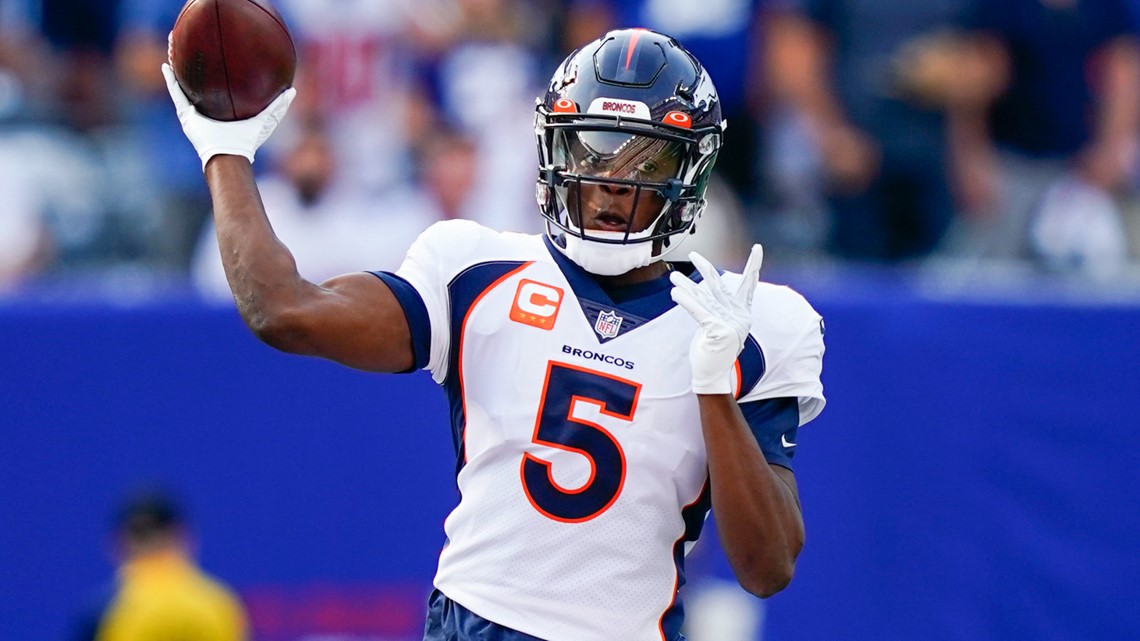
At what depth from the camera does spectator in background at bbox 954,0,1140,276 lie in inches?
306

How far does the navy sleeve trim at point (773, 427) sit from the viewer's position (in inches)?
126

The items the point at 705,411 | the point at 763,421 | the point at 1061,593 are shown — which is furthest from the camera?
the point at 1061,593

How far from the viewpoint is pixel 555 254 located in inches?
131

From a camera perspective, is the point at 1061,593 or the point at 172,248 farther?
the point at 172,248

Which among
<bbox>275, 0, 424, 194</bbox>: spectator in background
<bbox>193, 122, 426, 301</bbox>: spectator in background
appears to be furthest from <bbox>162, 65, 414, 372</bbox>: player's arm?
<bbox>275, 0, 424, 194</bbox>: spectator in background

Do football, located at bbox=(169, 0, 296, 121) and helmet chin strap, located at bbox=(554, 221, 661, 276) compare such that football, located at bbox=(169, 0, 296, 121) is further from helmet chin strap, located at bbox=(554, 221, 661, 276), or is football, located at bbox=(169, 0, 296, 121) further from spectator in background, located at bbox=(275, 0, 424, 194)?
spectator in background, located at bbox=(275, 0, 424, 194)

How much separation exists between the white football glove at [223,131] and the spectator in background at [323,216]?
171 inches

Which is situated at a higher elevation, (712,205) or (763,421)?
(763,421)

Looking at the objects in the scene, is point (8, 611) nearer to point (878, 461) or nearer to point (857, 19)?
point (878, 461)

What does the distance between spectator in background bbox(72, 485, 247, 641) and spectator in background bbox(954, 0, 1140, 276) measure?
372cm

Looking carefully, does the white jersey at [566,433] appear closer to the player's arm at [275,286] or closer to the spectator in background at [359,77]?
A: the player's arm at [275,286]

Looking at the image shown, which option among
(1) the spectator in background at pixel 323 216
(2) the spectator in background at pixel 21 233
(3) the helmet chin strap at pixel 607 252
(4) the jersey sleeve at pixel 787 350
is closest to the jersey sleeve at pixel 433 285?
(3) the helmet chin strap at pixel 607 252

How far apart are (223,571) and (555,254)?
396cm

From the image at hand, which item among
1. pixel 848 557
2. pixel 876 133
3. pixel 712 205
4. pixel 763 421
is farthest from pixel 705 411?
pixel 876 133
